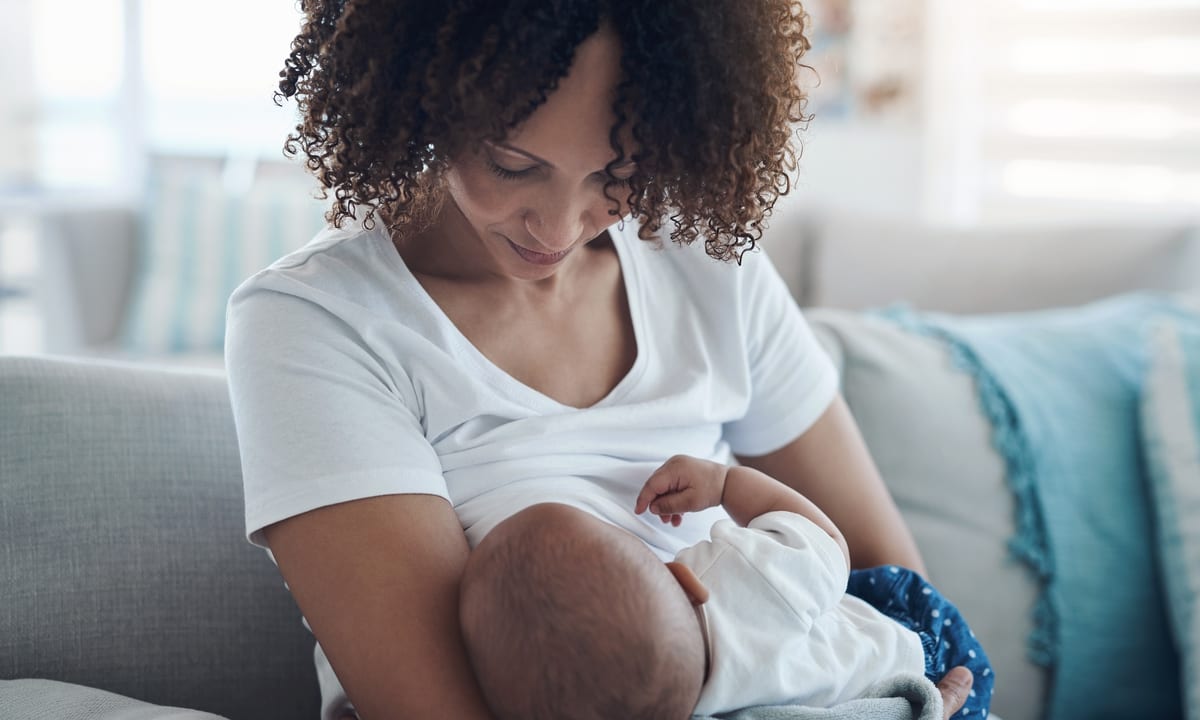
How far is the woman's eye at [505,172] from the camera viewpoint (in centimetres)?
95

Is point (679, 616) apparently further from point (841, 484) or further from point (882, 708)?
point (841, 484)

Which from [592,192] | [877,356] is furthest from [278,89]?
[877,356]

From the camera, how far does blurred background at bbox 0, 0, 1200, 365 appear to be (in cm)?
224

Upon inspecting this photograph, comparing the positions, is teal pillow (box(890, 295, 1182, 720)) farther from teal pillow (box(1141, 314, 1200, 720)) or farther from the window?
the window

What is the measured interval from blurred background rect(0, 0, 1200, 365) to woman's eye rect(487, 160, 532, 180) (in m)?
1.42

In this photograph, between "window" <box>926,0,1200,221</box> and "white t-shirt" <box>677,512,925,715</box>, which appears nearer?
"white t-shirt" <box>677,512,925,715</box>

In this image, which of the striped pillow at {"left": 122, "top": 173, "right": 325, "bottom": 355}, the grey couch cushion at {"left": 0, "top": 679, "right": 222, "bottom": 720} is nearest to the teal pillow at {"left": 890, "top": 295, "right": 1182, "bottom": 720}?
the grey couch cushion at {"left": 0, "top": 679, "right": 222, "bottom": 720}

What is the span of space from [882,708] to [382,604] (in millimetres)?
420

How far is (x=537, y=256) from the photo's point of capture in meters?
1.00

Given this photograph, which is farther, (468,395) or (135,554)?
(135,554)

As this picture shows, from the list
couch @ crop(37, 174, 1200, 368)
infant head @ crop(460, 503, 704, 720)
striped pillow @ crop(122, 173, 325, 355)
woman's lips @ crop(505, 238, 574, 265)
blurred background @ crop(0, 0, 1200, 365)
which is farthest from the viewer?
striped pillow @ crop(122, 173, 325, 355)

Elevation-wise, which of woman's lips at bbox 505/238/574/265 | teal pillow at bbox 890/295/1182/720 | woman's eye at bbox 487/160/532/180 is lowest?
teal pillow at bbox 890/295/1182/720

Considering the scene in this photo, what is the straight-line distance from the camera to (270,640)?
1.24 metres

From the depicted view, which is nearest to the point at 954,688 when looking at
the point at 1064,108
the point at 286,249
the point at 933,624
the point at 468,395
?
the point at 933,624
